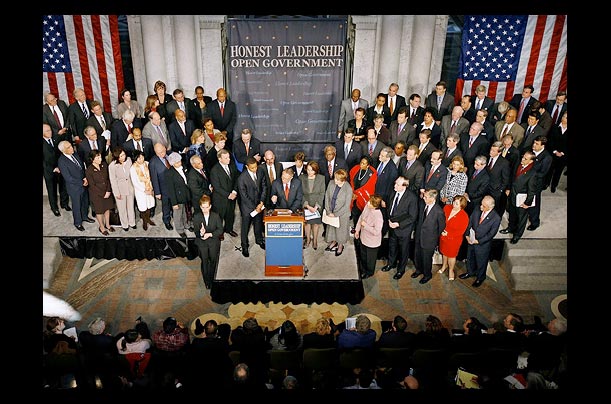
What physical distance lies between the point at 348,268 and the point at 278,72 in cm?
429

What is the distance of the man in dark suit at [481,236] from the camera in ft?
26.8

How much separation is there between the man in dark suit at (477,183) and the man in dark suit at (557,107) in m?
2.43

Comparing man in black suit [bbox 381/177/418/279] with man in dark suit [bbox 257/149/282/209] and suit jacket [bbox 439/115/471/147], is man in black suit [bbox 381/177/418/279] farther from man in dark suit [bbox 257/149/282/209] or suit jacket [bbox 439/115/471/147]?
suit jacket [bbox 439/115/471/147]

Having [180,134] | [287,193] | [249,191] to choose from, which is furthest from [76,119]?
[287,193]

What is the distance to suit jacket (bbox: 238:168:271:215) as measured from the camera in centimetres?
847

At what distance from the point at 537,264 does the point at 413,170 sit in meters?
2.56

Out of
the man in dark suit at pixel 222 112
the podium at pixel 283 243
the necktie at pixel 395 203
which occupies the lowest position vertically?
the podium at pixel 283 243

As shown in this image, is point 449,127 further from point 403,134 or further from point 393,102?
point 393,102

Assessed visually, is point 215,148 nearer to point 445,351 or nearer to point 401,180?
point 401,180

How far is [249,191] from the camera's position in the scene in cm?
853

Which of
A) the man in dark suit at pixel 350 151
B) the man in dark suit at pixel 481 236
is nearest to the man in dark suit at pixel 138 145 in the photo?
the man in dark suit at pixel 350 151

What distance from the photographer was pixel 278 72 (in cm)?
1093

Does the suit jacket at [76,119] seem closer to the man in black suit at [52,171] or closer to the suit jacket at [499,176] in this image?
the man in black suit at [52,171]

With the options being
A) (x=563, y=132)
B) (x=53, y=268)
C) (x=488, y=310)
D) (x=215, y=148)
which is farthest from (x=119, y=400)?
(x=563, y=132)
